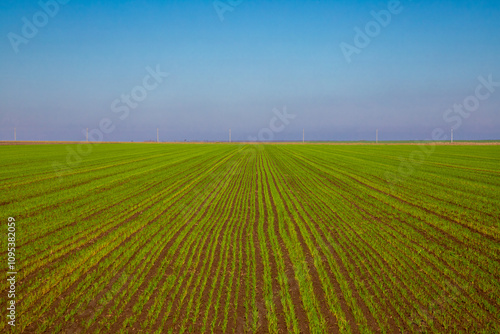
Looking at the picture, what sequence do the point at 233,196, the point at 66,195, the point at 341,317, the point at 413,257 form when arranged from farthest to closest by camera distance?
the point at 233,196 < the point at 66,195 < the point at 413,257 < the point at 341,317

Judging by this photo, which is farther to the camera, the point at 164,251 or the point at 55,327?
the point at 164,251

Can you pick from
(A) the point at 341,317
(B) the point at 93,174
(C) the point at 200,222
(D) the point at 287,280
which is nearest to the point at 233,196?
(C) the point at 200,222

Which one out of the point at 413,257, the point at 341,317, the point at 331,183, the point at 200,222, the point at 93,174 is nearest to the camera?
the point at 341,317

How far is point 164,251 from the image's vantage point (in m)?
8.00

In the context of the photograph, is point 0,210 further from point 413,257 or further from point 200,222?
point 413,257

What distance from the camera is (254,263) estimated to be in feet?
23.9

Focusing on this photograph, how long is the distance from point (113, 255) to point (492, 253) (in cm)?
1007

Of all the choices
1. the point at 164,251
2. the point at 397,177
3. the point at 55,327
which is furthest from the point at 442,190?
the point at 55,327

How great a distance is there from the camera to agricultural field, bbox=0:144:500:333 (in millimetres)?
5016

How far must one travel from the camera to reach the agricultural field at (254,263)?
197 inches

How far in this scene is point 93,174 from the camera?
20.9m

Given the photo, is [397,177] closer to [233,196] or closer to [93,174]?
[233,196]

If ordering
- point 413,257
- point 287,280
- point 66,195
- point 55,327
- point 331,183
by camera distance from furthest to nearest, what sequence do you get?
point 331,183
point 66,195
point 413,257
point 287,280
point 55,327

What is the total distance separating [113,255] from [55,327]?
2.93 metres
